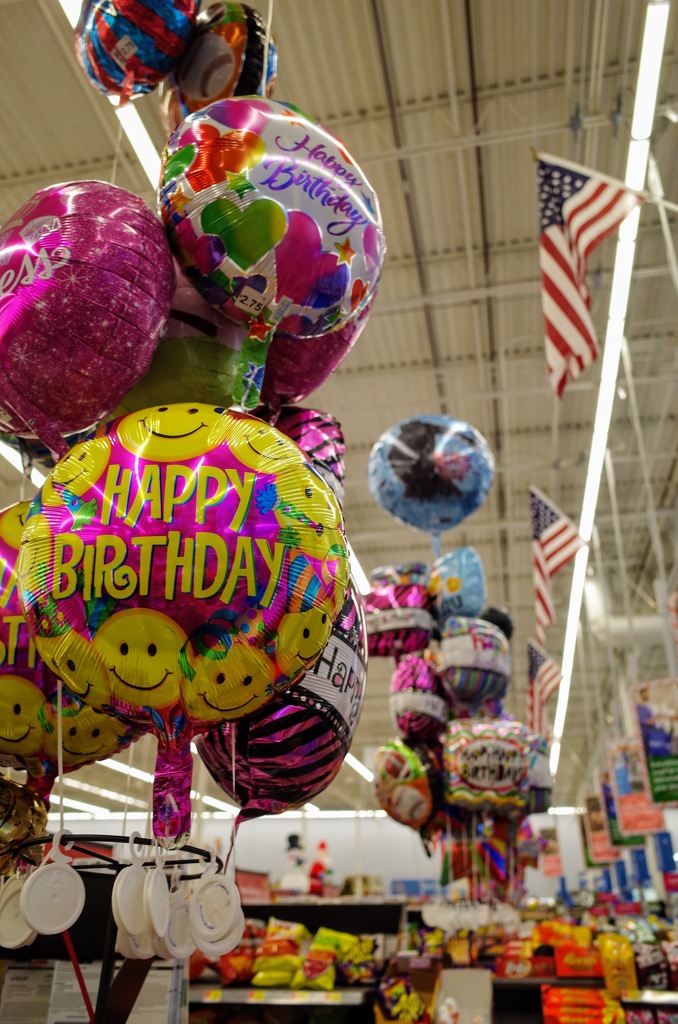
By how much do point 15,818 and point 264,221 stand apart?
111 cm

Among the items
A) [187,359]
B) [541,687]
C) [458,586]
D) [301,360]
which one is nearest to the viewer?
[187,359]

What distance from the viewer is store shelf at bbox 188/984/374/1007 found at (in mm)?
2674

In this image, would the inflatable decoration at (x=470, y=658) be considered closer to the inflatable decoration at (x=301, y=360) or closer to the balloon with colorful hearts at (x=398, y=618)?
the balloon with colorful hearts at (x=398, y=618)

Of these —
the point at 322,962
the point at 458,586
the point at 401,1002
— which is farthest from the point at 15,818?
the point at 458,586

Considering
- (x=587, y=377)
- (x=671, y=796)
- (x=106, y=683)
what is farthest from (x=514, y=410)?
(x=106, y=683)

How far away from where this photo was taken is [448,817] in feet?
13.0

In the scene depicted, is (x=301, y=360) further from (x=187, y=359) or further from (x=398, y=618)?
(x=398, y=618)

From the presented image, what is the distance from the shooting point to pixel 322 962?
289 cm

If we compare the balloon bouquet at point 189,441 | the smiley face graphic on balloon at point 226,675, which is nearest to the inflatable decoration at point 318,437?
the balloon bouquet at point 189,441

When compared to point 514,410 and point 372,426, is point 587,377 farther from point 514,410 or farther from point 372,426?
point 372,426

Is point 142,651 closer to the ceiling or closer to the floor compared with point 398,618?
closer to the floor

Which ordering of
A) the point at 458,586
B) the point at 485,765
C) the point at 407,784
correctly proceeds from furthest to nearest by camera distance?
the point at 458,586 → the point at 407,784 → the point at 485,765

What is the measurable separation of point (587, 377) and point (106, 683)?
1019 cm

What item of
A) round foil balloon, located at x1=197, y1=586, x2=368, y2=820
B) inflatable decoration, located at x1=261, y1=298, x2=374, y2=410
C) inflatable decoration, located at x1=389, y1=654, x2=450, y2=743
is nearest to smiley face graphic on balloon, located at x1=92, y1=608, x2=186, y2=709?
round foil balloon, located at x1=197, y1=586, x2=368, y2=820
